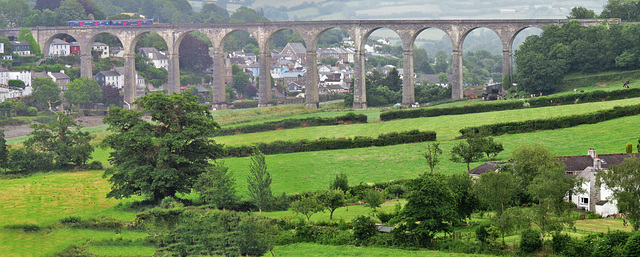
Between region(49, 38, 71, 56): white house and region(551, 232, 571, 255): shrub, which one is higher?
region(49, 38, 71, 56): white house

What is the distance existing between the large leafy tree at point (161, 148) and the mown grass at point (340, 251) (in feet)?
40.9

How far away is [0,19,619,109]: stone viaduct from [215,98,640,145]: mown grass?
62.5 ft

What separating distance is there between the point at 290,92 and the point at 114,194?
8318 cm

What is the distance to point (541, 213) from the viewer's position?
35.8 metres

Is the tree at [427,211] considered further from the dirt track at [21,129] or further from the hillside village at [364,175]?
the dirt track at [21,129]

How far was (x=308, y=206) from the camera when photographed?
42500mm

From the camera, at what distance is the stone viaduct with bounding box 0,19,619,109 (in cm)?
8794

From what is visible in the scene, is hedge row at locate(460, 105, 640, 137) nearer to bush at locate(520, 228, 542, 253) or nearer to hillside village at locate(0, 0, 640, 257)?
hillside village at locate(0, 0, 640, 257)

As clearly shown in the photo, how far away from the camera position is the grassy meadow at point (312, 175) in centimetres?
3778

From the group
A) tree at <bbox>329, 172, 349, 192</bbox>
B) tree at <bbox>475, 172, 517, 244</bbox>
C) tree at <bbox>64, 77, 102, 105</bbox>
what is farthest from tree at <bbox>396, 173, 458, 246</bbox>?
tree at <bbox>64, 77, 102, 105</bbox>

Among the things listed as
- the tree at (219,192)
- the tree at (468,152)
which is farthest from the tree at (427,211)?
the tree at (468,152)

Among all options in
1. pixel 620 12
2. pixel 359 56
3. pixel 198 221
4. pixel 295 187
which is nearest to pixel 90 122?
pixel 359 56

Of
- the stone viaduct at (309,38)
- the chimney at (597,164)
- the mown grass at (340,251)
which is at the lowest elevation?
the mown grass at (340,251)

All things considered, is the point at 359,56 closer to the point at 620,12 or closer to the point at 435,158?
the point at 620,12
